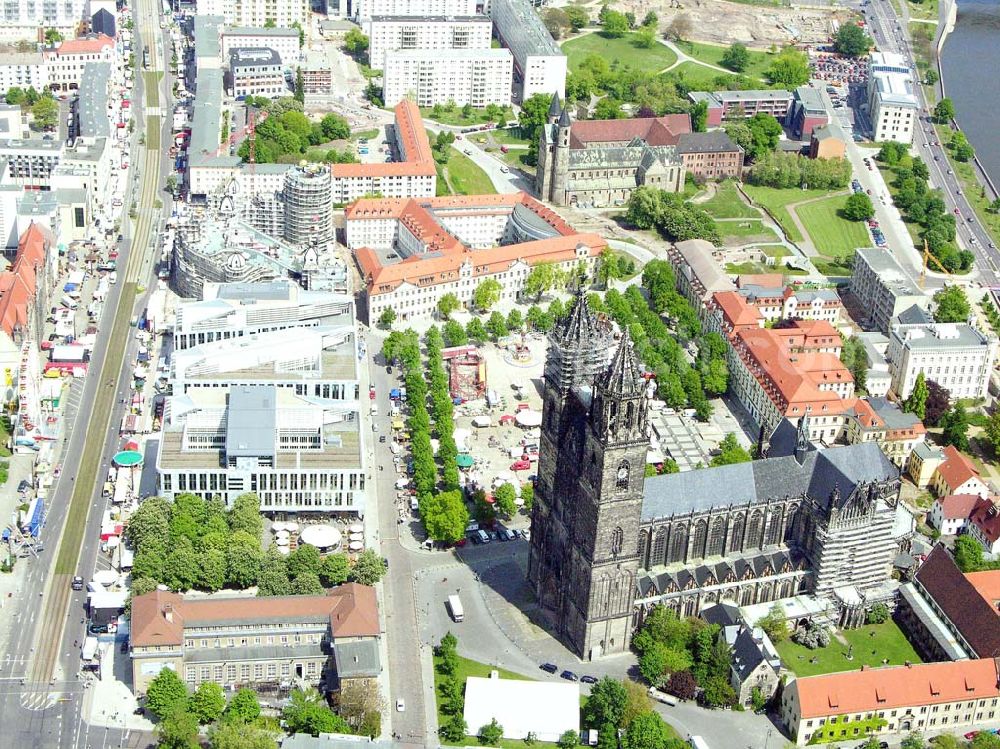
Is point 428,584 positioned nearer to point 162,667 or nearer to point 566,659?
point 566,659

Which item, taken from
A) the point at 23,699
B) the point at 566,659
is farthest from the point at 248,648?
the point at 566,659

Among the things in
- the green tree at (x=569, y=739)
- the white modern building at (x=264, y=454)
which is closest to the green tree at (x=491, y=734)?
the green tree at (x=569, y=739)

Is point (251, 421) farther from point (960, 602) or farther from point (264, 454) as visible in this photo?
point (960, 602)

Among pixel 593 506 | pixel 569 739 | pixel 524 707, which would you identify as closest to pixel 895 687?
pixel 569 739

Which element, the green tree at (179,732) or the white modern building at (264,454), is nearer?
the green tree at (179,732)

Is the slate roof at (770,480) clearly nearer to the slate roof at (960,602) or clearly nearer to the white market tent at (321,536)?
the slate roof at (960,602)

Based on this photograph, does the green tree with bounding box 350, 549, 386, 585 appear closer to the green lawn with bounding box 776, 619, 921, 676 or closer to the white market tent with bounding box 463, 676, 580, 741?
the white market tent with bounding box 463, 676, 580, 741
